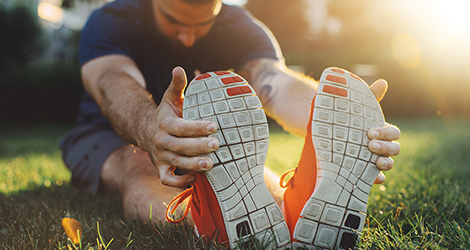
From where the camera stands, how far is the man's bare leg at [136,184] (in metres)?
1.45

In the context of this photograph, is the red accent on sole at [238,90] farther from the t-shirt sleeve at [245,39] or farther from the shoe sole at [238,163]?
the t-shirt sleeve at [245,39]

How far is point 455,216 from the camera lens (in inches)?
55.9

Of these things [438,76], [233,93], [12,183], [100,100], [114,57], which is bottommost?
[438,76]

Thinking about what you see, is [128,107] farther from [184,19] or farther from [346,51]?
[346,51]

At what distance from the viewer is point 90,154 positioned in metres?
2.01

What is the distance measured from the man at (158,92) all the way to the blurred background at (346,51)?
5075 millimetres

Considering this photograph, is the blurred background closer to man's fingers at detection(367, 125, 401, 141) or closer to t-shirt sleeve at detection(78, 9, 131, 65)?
t-shirt sleeve at detection(78, 9, 131, 65)

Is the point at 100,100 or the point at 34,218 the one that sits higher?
the point at 100,100

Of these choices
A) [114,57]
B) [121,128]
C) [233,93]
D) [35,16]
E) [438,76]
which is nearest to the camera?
[233,93]

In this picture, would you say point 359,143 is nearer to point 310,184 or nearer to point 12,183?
point 310,184

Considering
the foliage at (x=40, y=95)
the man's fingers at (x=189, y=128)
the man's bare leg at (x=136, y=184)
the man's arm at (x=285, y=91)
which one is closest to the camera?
the man's fingers at (x=189, y=128)

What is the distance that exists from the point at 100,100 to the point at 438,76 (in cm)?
965

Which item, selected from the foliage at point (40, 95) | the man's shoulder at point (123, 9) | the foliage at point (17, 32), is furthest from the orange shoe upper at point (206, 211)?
the foliage at point (17, 32)

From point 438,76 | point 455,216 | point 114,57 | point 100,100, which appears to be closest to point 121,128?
point 100,100
